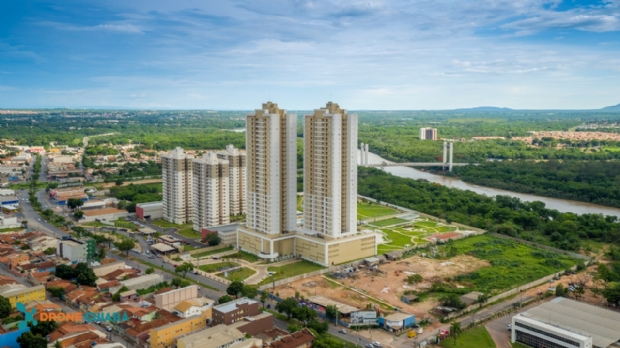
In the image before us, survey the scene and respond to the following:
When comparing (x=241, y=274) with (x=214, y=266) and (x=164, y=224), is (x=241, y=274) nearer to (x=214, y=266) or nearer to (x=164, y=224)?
(x=214, y=266)

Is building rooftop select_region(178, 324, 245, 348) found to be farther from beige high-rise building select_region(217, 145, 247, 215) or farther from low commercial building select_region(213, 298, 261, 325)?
beige high-rise building select_region(217, 145, 247, 215)

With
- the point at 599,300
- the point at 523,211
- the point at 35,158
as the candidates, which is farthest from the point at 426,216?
the point at 35,158

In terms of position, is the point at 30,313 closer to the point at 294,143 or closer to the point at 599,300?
the point at 294,143

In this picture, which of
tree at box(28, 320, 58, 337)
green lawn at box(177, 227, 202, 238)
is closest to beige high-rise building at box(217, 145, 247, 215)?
green lawn at box(177, 227, 202, 238)

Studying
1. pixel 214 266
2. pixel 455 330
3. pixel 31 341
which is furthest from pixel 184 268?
pixel 455 330

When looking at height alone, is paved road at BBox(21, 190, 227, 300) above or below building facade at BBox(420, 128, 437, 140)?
below

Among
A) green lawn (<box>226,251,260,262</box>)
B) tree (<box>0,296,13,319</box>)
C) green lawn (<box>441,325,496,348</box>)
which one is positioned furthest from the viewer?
green lawn (<box>226,251,260,262</box>)
